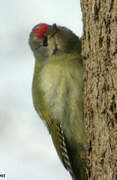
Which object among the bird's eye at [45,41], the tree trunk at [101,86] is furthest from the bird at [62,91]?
the tree trunk at [101,86]

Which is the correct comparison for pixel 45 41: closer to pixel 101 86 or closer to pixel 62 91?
pixel 62 91

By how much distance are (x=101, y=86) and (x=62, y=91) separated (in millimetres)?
606

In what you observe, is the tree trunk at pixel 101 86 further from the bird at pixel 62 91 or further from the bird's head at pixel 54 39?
the bird's head at pixel 54 39

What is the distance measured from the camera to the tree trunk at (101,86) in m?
2.45

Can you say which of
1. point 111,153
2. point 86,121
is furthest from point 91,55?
point 111,153

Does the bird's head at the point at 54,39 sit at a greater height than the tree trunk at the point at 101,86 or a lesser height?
greater

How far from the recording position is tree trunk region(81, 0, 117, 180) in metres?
2.45

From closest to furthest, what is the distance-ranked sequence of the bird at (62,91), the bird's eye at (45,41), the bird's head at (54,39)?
the bird at (62,91)
the bird's head at (54,39)
the bird's eye at (45,41)

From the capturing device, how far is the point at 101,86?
8.44ft

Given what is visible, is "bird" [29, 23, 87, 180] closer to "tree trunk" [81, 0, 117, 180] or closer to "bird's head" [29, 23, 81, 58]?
"bird's head" [29, 23, 81, 58]

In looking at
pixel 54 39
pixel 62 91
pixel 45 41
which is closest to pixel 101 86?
pixel 62 91

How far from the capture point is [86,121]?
115 inches

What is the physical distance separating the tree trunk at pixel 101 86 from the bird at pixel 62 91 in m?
0.23

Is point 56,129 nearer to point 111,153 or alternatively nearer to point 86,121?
point 86,121
